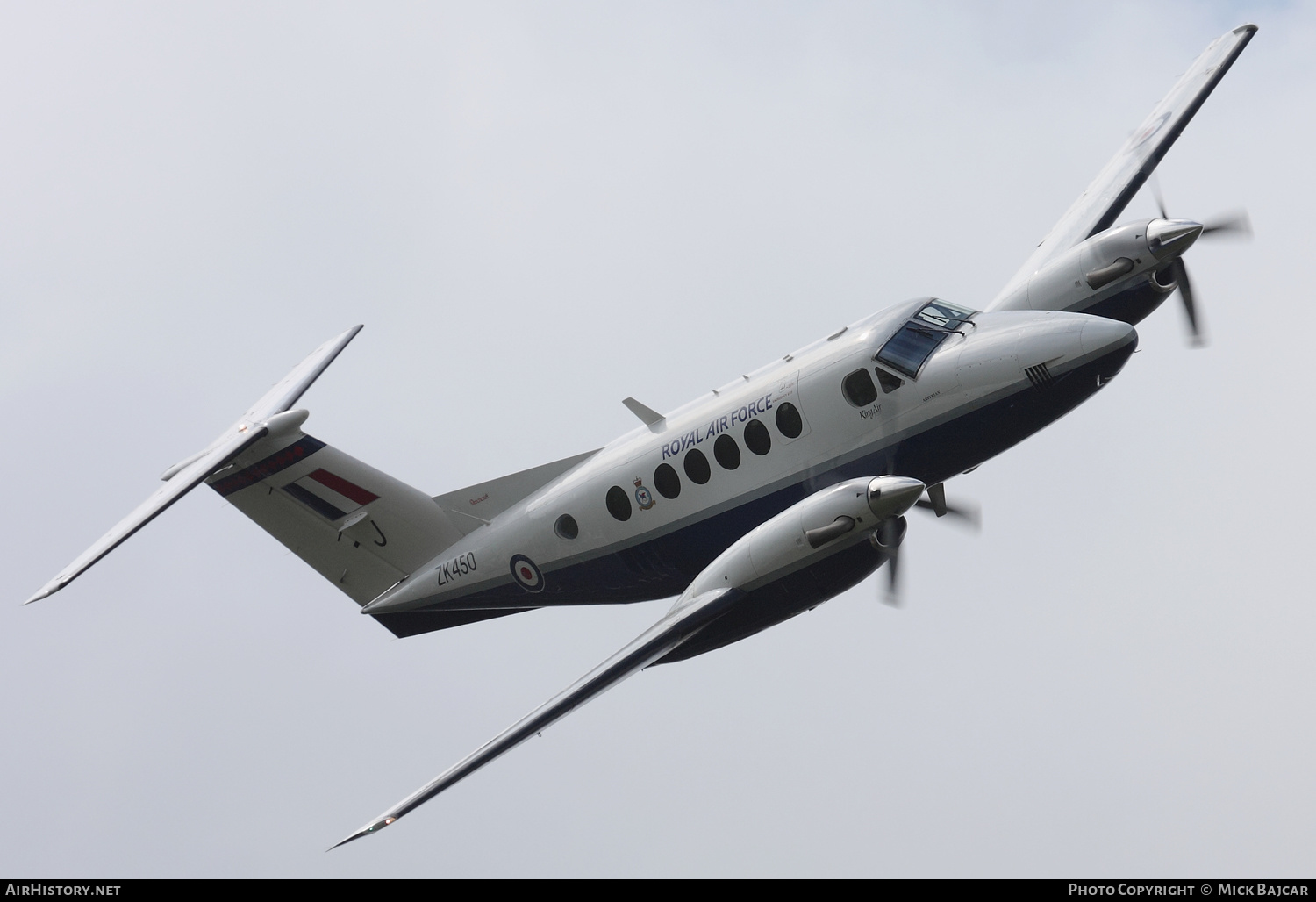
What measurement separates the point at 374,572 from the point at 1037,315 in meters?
12.1

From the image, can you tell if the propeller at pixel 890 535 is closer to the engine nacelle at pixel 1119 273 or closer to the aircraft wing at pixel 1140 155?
the engine nacelle at pixel 1119 273

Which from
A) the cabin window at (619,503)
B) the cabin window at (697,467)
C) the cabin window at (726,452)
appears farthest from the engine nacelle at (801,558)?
the cabin window at (619,503)

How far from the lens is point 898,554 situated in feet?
74.0

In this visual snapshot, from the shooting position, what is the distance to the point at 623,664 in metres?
21.1

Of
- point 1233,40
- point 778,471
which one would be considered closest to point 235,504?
point 778,471

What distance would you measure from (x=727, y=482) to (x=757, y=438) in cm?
83

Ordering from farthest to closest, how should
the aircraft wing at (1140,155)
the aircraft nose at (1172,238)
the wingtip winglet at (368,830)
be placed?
the aircraft wing at (1140,155) → the aircraft nose at (1172,238) → the wingtip winglet at (368,830)

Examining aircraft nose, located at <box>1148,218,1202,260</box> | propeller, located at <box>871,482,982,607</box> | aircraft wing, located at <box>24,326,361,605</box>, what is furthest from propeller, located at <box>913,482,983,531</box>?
aircraft wing, located at <box>24,326,361,605</box>

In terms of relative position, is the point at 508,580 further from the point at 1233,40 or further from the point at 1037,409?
the point at 1233,40

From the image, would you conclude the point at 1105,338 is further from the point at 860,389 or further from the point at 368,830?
the point at 368,830

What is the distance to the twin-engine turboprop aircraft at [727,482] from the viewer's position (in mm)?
20984

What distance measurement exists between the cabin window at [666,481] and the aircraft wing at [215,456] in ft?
22.3

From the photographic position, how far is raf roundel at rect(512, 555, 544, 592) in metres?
24.8

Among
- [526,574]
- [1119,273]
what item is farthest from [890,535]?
[1119,273]
